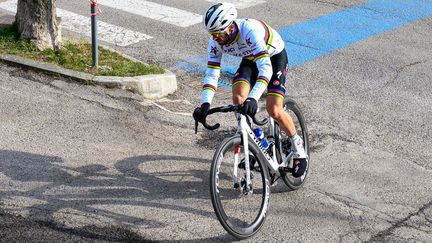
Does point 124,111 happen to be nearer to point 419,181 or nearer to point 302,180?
point 302,180

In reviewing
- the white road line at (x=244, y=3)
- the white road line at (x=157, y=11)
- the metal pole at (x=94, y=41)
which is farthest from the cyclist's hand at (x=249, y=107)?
the white road line at (x=244, y=3)

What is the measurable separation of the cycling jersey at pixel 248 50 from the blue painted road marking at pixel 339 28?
378 centimetres

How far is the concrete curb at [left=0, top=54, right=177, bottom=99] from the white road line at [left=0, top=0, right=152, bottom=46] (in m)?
1.95

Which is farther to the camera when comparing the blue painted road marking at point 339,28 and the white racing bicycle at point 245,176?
the blue painted road marking at point 339,28

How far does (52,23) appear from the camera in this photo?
10.7 meters

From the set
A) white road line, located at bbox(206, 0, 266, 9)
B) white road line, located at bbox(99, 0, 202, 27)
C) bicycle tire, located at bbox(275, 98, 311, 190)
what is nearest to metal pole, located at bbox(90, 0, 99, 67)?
white road line, located at bbox(99, 0, 202, 27)

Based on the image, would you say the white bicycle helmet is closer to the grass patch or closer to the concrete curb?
the concrete curb

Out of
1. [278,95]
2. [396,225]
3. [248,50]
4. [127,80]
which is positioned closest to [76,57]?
[127,80]

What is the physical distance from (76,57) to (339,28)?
14.9 feet

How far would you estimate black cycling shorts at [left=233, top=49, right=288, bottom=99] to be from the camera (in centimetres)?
742

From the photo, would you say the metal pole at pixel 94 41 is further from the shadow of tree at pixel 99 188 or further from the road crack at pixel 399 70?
the road crack at pixel 399 70

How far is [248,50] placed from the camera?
731 cm

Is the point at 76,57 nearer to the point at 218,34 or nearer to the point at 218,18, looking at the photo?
the point at 218,34

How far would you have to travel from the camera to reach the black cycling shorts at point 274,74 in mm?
7422
